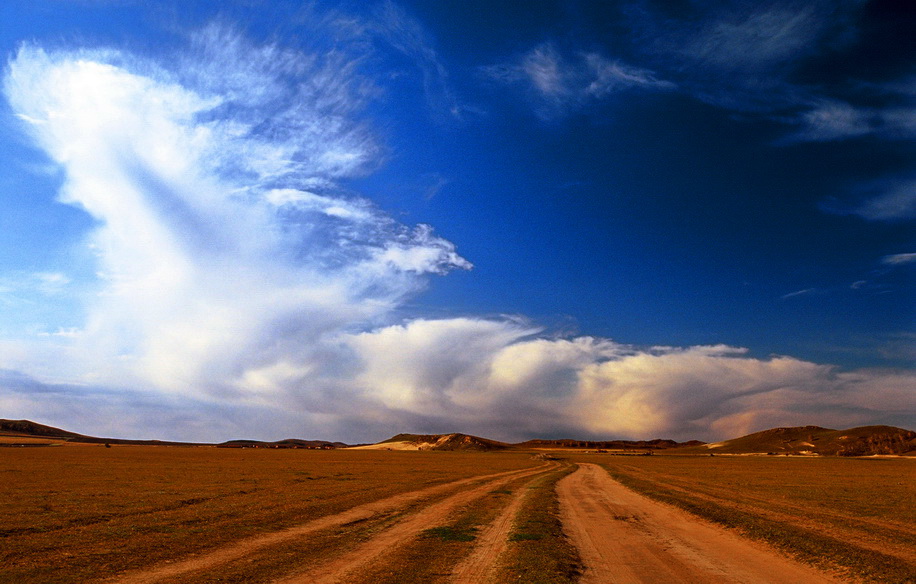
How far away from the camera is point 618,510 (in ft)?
97.1

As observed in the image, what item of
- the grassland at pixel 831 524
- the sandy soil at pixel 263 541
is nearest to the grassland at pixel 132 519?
the sandy soil at pixel 263 541

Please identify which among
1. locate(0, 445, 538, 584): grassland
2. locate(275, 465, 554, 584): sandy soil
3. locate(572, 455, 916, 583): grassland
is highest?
locate(0, 445, 538, 584): grassland

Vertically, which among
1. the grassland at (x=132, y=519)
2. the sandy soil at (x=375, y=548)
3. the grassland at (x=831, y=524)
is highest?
the grassland at (x=132, y=519)

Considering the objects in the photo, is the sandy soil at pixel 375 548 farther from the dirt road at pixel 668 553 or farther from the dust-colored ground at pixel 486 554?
the dirt road at pixel 668 553

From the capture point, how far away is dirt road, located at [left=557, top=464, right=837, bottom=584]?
14.4 meters

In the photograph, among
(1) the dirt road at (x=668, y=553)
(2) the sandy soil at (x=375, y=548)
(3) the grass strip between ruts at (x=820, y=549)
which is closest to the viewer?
(2) the sandy soil at (x=375, y=548)

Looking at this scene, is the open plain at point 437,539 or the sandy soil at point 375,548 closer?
the sandy soil at point 375,548

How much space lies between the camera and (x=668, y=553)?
689 inches

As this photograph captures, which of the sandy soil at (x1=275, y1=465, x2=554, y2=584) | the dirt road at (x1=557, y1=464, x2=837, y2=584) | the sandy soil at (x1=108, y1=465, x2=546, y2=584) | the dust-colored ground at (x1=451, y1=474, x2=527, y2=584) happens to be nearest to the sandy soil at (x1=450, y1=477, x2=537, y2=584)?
the dust-colored ground at (x1=451, y1=474, x2=527, y2=584)

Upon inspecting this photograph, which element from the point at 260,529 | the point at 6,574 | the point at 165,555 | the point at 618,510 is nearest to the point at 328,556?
the point at 165,555

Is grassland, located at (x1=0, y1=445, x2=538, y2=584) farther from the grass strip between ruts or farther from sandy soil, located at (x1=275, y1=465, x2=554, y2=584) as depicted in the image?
the grass strip between ruts

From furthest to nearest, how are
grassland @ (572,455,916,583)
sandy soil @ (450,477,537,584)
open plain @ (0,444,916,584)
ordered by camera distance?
grassland @ (572,455,916,583), open plain @ (0,444,916,584), sandy soil @ (450,477,537,584)

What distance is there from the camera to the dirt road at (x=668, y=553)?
14.4 m

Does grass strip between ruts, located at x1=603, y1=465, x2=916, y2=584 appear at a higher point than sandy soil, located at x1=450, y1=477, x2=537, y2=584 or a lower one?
lower
